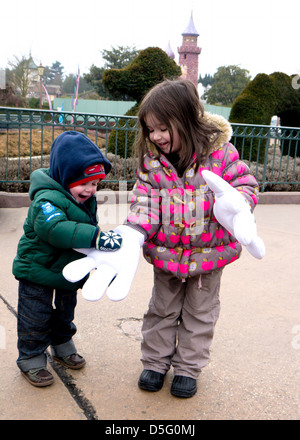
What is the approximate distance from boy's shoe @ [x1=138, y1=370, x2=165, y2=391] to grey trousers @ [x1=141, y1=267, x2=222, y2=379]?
0.03 m

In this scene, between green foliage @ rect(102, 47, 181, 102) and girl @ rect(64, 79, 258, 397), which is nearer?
girl @ rect(64, 79, 258, 397)

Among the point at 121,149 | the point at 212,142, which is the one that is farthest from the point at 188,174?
the point at 121,149

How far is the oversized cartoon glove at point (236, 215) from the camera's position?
5.86ft

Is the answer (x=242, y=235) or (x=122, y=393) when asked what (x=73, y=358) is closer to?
(x=122, y=393)

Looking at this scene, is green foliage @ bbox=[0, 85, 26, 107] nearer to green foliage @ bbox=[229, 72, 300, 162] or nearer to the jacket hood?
green foliage @ bbox=[229, 72, 300, 162]

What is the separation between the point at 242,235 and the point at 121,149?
7039 millimetres

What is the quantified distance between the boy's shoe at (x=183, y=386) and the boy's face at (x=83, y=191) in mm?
893

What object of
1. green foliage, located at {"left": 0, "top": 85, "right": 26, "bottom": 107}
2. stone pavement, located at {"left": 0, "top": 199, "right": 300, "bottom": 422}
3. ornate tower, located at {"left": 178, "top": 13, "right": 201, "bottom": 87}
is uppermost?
ornate tower, located at {"left": 178, "top": 13, "right": 201, "bottom": 87}

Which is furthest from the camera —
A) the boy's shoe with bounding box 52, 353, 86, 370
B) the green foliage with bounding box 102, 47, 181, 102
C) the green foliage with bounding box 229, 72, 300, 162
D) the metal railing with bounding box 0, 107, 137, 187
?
the green foliage with bounding box 229, 72, 300, 162

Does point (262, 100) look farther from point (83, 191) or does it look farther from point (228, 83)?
point (228, 83)

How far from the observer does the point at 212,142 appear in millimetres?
2098

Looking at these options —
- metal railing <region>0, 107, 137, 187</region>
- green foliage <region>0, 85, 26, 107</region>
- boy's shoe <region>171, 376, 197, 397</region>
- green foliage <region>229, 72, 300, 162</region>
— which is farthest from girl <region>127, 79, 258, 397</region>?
green foliage <region>0, 85, 26, 107</region>

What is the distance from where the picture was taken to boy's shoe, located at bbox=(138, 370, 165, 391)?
2.10m

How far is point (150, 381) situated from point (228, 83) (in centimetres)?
5437
